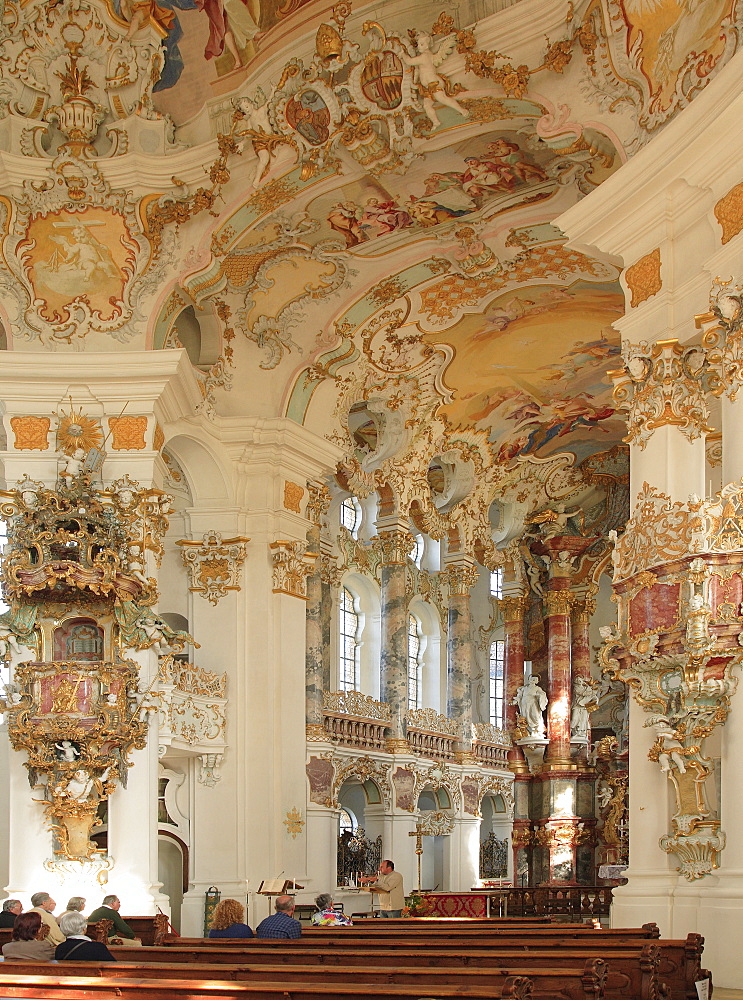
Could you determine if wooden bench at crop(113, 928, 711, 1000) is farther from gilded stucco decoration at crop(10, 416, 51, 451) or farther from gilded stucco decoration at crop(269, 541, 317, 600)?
gilded stucco decoration at crop(269, 541, 317, 600)

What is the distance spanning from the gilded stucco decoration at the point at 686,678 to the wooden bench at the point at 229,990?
3.75m

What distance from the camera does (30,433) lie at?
15.1 m

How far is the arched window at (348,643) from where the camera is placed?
76.4 ft

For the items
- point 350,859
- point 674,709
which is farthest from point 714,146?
point 350,859

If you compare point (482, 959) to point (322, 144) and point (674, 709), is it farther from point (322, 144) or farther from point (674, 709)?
point (322, 144)

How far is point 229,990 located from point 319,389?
13473mm

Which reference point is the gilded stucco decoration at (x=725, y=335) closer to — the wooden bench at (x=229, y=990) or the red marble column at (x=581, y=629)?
the wooden bench at (x=229, y=990)

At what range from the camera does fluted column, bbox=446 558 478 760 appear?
24.5m

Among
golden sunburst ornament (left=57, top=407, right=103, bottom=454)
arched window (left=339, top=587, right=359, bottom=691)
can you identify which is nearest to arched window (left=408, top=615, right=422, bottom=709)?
arched window (left=339, top=587, right=359, bottom=691)

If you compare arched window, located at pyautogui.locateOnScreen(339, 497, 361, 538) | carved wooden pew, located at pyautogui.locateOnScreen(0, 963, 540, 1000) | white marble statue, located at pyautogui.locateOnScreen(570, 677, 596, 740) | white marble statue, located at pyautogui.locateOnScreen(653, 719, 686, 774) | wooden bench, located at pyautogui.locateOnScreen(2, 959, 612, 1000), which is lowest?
wooden bench, located at pyautogui.locateOnScreen(2, 959, 612, 1000)

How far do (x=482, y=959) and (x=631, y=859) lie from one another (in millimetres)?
2942

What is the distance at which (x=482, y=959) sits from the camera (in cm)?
860

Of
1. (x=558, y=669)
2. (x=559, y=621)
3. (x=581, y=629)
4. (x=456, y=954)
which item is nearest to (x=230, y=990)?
(x=456, y=954)

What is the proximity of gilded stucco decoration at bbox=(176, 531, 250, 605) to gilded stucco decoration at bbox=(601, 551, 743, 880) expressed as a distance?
26.1ft
